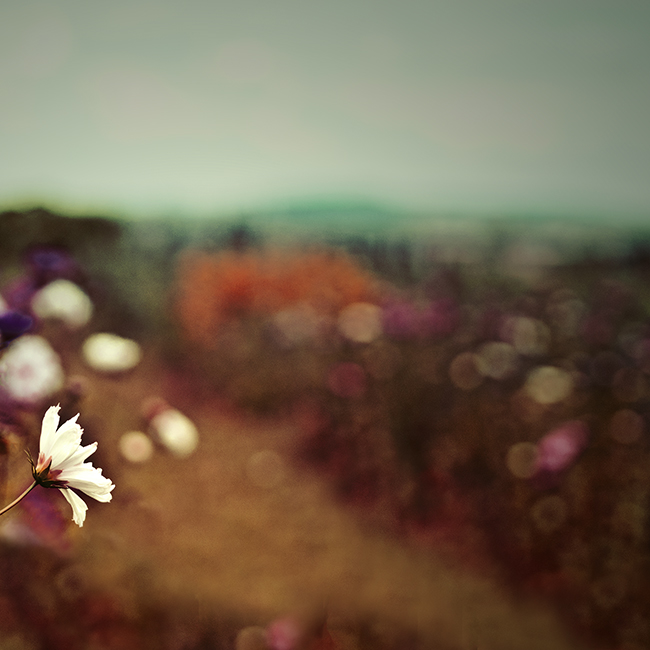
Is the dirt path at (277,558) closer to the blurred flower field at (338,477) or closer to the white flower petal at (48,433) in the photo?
the blurred flower field at (338,477)

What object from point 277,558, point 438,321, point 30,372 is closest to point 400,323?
point 438,321

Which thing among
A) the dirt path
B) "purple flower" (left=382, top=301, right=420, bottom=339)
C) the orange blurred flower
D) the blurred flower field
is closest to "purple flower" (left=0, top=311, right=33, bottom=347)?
the blurred flower field

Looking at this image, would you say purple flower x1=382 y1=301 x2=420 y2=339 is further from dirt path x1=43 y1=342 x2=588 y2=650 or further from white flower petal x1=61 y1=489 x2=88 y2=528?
white flower petal x1=61 y1=489 x2=88 y2=528

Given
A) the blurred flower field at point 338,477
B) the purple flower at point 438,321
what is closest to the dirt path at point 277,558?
the blurred flower field at point 338,477

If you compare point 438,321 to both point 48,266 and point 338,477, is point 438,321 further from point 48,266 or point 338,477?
point 48,266

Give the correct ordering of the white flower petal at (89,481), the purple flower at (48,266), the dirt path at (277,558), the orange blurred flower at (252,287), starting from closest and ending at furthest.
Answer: the white flower petal at (89,481)
the purple flower at (48,266)
the dirt path at (277,558)
the orange blurred flower at (252,287)

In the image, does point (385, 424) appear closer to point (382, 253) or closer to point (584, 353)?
point (584, 353)
